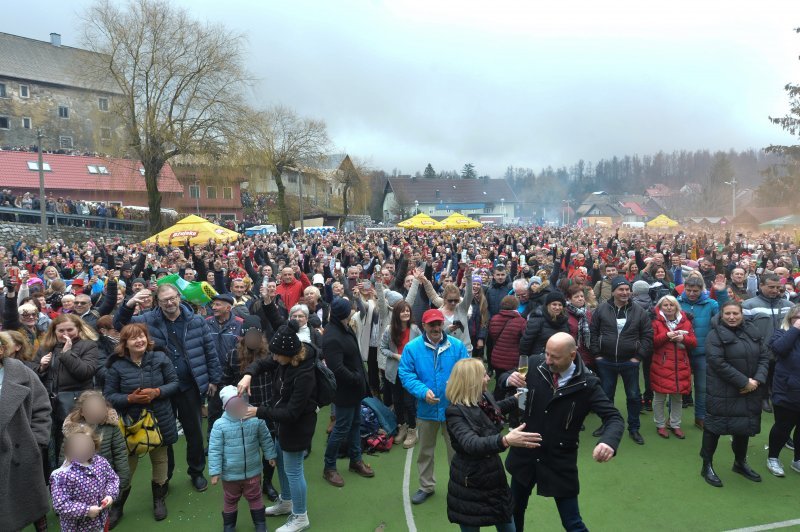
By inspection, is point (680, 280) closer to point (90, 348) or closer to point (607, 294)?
point (607, 294)

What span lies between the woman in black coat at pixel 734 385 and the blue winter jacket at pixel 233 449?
4357mm

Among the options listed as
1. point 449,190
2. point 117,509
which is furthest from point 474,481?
point 449,190

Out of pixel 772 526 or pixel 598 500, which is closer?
pixel 772 526

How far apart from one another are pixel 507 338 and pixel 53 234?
28938 mm

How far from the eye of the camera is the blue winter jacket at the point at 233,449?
4289mm

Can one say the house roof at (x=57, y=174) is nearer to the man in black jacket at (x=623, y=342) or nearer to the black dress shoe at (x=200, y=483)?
the black dress shoe at (x=200, y=483)

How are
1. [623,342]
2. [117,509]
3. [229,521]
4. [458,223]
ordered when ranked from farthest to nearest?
[458,223], [623,342], [117,509], [229,521]

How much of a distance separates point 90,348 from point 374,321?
11.2ft

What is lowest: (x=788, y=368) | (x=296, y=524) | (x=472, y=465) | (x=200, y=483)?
(x=200, y=483)

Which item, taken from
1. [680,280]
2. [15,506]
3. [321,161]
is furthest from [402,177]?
[15,506]

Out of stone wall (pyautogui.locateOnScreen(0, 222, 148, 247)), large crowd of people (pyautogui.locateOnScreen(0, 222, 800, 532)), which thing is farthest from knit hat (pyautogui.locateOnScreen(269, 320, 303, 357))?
stone wall (pyautogui.locateOnScreen(0, 222, 148, 247))

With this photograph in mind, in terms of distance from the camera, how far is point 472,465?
3.33 metres

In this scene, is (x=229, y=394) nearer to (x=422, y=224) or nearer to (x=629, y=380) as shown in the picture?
(x=629, y=380)

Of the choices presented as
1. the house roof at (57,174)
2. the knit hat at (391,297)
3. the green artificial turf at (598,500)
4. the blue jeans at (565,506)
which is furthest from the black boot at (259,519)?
the house roof at (57,174)
